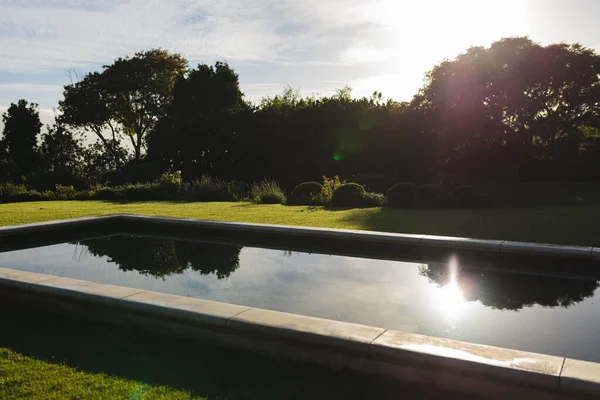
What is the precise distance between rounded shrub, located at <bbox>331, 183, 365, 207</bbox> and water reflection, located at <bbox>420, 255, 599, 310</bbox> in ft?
20.7

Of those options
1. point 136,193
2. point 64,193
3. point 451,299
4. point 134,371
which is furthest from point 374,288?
point 64,193

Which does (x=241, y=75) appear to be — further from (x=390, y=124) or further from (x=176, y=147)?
(x=390, y=124)

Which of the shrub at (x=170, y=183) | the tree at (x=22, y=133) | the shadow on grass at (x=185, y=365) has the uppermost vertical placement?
the tree at (x=22, y=133)

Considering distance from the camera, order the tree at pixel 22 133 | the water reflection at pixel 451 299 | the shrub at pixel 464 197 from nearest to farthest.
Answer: the water reflection at pixel 451 299, the shrub at pixel 464 197, the tree at pixel 22 133

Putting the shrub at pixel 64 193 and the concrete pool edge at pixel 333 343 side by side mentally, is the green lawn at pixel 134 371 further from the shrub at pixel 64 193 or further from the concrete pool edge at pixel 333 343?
the shrub at pixel 64 193

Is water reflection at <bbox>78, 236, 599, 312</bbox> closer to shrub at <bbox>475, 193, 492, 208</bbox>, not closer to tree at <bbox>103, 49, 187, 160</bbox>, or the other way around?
shrub at <bbox>475, 193, 492, 208</bbox>

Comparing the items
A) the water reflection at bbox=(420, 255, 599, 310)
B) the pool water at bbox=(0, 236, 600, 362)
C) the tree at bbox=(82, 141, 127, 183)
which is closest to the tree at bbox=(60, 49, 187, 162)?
the tree at bbox=(82, 141, 127, 183)

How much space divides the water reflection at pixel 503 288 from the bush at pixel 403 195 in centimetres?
579

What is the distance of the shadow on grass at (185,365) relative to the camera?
2.49 metres

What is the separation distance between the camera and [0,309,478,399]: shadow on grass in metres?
2.49

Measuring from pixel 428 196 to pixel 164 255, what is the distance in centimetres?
683

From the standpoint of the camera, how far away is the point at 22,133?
26406 millimetres

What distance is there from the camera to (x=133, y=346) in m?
3.11

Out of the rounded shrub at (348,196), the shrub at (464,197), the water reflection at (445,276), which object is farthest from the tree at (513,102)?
the water reflection at (445,276)
